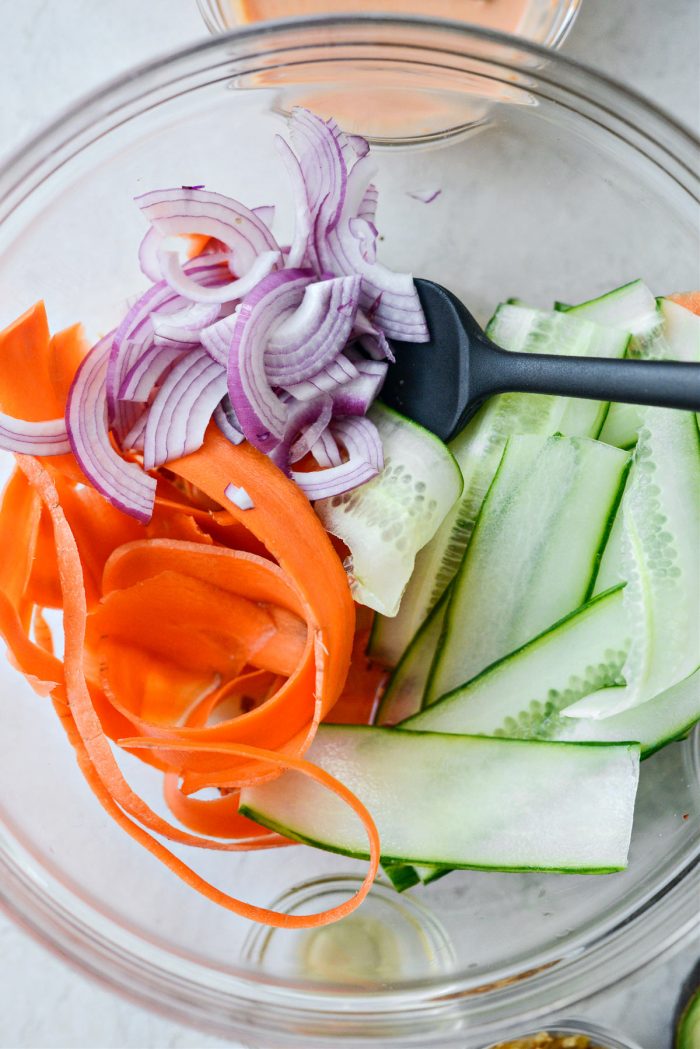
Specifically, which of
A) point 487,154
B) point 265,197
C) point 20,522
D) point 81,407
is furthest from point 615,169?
point 20,522

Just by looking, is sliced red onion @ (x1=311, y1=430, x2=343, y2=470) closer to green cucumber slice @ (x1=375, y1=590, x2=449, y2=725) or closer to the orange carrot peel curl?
the orange carrot peel curl

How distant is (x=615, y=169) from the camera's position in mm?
1271

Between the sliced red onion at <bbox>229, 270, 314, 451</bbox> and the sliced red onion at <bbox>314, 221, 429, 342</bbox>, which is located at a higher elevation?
the sliced red onion at <bbox>314, 221, 429, 342</bbox>

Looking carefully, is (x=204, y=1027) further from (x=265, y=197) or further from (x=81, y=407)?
(x=265, y=197)

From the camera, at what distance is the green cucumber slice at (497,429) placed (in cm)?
113

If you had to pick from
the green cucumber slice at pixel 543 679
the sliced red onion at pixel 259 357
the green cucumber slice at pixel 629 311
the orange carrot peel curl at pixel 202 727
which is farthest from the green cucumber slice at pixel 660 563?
the sliced red onion at pixel 259 357

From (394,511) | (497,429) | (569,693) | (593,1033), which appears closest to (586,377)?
(497,429)

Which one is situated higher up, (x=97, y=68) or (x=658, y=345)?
(x=97, y=68)

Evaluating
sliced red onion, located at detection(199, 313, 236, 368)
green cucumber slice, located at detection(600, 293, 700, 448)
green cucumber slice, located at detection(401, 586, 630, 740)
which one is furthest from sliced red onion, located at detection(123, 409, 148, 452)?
green cucumber slice, located at detection(600, 293, 700, 448)

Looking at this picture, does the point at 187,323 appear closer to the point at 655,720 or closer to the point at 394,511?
the point at 394,511

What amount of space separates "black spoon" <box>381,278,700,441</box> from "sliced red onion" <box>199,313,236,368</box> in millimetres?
202

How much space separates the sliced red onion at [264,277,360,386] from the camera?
3.55ft

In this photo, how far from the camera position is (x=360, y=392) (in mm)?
1113

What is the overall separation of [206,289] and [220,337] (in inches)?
2.9
